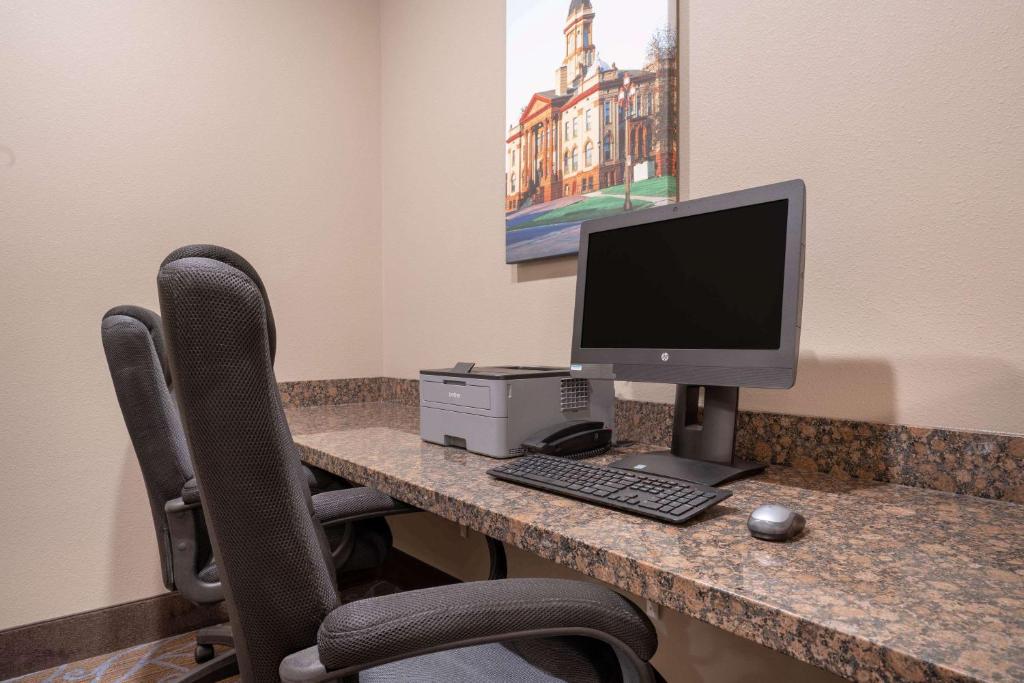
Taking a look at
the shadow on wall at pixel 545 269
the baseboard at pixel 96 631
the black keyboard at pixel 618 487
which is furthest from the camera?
the baseboard at pixel 96 631

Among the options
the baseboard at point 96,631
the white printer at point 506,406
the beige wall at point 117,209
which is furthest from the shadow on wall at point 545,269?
the baseboard at point 96,631

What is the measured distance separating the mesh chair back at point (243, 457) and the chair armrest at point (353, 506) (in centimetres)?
70

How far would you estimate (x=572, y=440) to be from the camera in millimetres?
1349

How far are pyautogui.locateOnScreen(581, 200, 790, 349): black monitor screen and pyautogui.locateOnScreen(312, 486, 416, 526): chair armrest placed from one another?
577 millimetres

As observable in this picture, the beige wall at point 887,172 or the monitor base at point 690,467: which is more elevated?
the beige wall at point 887,172

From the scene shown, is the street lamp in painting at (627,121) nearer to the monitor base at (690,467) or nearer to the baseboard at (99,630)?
the monitor base at (690,467)

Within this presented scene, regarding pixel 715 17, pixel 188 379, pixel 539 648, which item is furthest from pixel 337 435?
pixel 715 17

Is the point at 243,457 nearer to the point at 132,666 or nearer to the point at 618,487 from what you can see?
the point at 618,487

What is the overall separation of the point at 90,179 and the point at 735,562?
2221 millimetres

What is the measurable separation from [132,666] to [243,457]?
1.82 metres

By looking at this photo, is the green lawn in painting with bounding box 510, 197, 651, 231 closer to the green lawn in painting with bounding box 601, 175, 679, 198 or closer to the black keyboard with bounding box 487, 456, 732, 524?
the green lawn in painting with bounding box 601, 175, 679, 198

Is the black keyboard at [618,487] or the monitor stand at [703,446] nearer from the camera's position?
the black keyboard at [618,487]

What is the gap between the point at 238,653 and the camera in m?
0.67

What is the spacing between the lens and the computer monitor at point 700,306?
1.06 metres
